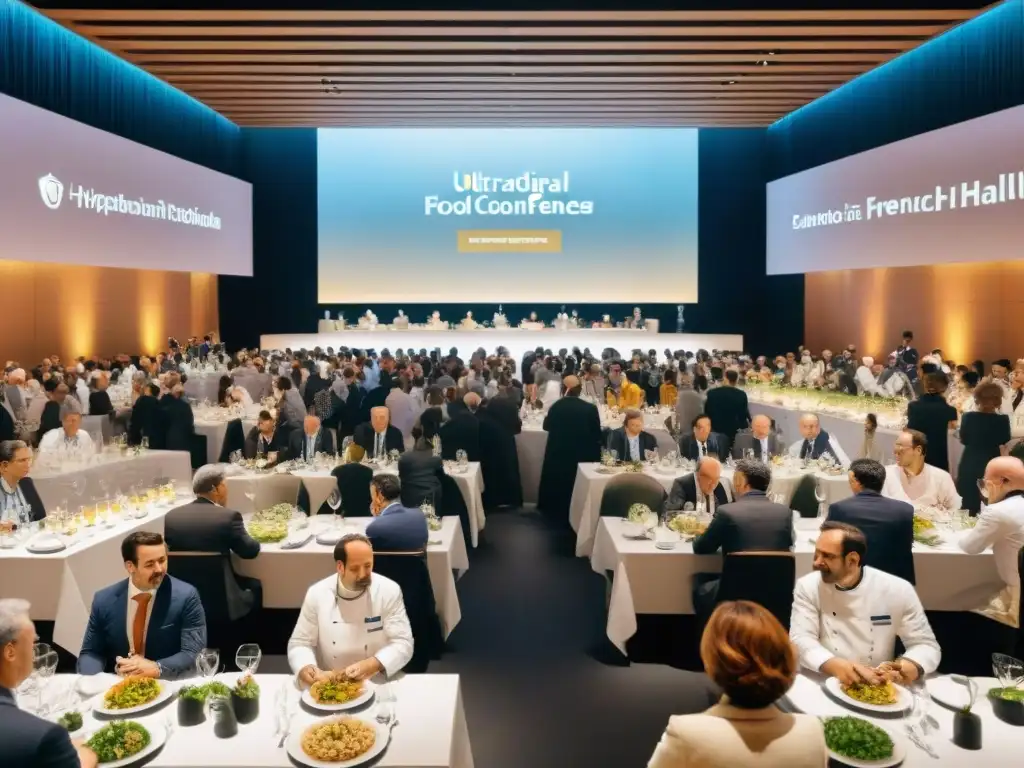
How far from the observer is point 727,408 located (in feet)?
28.4

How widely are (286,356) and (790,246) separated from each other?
9.98 meters

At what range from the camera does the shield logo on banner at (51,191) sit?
10.8 m

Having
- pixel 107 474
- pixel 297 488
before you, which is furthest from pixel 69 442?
pixel 297 488

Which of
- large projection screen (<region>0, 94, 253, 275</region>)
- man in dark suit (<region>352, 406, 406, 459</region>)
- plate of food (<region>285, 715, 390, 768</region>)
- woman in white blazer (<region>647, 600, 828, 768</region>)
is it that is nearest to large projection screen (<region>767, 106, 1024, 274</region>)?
man in dark suit (<region>352, 406, 406, 459</region>)

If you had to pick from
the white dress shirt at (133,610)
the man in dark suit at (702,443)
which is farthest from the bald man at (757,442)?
the white dress shirt at (133,610)

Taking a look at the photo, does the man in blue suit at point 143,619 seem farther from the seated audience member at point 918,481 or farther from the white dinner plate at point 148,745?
the seated audience member at point 918,481

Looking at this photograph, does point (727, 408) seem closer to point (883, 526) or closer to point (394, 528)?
point (883, 526)

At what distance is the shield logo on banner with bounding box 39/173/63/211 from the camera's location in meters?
10.8

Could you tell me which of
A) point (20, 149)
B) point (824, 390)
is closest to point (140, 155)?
point (20, 149)

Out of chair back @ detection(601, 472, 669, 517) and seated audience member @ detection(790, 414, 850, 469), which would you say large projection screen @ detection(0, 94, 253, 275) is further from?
seated audience member @ detection(790, 414, 850, 469)

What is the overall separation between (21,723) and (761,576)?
309 centimetres

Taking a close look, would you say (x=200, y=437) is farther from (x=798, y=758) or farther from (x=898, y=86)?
(x=898, y=86)

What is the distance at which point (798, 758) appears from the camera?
179 centimetres

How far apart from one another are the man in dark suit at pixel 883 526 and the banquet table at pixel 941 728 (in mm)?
1121
